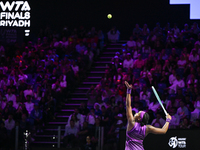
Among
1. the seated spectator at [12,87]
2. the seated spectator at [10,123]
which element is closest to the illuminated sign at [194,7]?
the seated spectator at [12,87]

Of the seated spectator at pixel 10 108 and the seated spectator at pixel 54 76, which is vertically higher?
the seated spectator at pixel 54 76

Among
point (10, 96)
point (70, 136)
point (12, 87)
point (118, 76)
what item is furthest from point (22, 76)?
point (70, 136)

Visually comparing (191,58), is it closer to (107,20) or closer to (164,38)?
(164,38)

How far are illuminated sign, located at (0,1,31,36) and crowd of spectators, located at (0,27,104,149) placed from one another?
5.03 feet

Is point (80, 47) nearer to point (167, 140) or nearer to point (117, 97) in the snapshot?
point (117, 97)

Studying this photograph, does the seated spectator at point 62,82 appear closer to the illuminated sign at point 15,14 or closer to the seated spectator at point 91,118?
the seated spectator at point 91,118

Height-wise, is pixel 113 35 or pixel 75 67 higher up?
pixel 113 35

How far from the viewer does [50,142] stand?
15406mm

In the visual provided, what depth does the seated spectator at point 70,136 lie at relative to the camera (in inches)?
559

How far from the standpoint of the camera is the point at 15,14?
25344mm

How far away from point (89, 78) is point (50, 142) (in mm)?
5796

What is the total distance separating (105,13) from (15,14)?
5.06 metres

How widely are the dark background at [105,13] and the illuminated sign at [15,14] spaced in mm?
580

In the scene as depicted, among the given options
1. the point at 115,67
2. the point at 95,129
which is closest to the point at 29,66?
the point at 115,67
